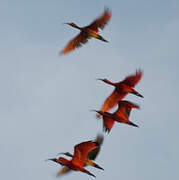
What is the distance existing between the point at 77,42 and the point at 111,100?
179 inches

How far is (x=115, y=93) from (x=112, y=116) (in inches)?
55.1

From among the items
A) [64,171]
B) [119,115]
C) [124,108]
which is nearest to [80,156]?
[64,171]

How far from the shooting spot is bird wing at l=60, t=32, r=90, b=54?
37.6 m

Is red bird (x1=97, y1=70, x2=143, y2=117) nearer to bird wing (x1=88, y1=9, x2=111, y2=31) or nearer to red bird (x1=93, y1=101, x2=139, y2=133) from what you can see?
red bird (x1=93, y1=101, x2=139, y2=133)

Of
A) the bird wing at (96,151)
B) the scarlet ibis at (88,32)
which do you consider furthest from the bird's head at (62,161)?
the scarlet ibis at (88,32)

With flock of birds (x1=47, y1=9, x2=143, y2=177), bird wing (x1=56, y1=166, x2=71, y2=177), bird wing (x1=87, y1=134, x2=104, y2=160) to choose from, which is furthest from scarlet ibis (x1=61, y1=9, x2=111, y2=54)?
bird wing (x1=56, y1=166, x2=71, y2=177)

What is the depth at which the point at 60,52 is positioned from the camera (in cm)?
3794

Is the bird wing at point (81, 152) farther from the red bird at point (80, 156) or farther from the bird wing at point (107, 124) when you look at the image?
the bird wing at point (107, 124)

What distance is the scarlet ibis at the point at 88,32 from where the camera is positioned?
36188 mm

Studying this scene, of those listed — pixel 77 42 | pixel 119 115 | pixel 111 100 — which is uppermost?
pixel 77 42

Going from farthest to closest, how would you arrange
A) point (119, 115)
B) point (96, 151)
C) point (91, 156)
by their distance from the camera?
point (119, 115) → point (96, 151) → point (91, 156)

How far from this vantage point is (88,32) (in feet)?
121

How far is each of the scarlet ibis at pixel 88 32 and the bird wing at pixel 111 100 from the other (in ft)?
10.8

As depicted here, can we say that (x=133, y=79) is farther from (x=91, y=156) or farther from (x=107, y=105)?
(x=91, y=156)
